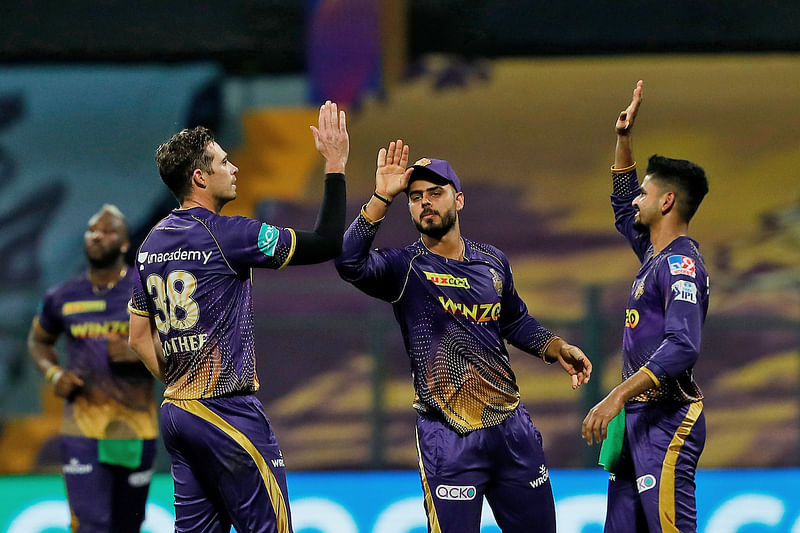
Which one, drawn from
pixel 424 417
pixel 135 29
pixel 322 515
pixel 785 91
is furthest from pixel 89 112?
pixel 424 417

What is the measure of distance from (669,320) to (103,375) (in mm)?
3512

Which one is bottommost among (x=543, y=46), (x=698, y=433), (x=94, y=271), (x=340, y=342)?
(x=698, y=433)

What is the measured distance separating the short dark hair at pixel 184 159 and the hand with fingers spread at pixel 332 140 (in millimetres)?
465

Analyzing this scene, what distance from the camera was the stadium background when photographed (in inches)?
460

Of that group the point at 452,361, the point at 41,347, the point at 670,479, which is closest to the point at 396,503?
the point at 41,347

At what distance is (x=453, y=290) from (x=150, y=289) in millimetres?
1333

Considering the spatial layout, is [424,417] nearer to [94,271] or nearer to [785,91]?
[94,271]

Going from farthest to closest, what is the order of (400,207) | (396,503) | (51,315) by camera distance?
(400,207) < (396,503) < (51,315)

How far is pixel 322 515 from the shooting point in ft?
26.0

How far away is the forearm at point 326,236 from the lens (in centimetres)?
463

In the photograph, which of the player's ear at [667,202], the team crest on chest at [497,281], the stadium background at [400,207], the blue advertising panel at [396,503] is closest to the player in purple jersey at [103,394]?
the blue advertising panel at [396,503]

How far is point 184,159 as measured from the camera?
4.79 m

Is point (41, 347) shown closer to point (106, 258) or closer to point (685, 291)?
point (106, 258)

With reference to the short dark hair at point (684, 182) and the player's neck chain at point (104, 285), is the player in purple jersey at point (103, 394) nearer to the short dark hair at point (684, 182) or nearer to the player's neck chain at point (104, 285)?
the player's neck chain at point (104, 285)
